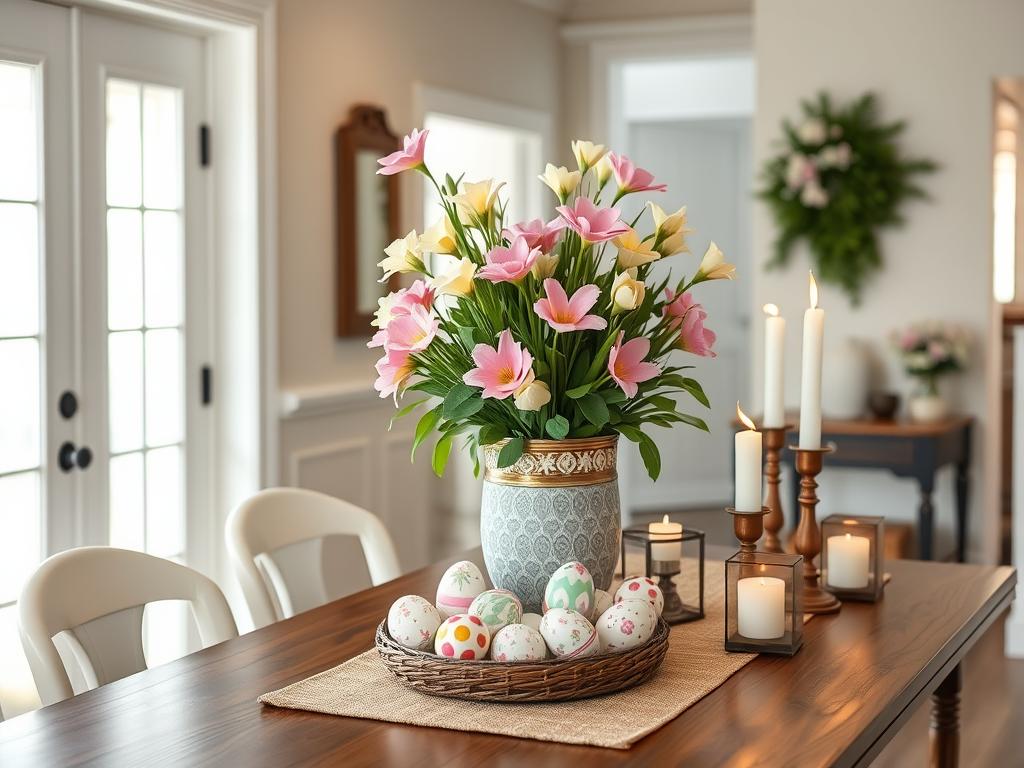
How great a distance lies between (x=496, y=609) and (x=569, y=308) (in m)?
0.43

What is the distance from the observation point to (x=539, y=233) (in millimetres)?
1828

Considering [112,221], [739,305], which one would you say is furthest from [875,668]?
[739,305]

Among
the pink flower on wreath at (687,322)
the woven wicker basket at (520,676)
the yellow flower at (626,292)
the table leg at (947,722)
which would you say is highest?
the yellow flower at (626,292)

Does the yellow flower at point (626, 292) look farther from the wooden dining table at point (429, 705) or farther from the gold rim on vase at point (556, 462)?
the wooden dining table at point (429, 705)

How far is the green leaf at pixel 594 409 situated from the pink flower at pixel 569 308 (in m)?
0.12

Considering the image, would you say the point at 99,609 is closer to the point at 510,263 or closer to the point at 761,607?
the point at 510,263

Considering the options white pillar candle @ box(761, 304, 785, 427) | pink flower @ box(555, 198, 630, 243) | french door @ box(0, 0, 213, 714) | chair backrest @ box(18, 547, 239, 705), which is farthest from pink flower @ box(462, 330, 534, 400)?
french door @ box(0, 0, 213, 714)

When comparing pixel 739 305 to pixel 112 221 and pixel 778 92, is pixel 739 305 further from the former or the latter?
pixel 112 221

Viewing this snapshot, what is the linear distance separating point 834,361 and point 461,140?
217 centimetres

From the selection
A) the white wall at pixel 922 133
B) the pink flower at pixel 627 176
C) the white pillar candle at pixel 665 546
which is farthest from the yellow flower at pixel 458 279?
the white wall at pixel 922 133

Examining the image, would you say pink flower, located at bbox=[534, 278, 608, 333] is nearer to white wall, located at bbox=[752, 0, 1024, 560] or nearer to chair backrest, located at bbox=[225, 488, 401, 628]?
chair backrest, located at bbox=[225, 488, 401, 628]

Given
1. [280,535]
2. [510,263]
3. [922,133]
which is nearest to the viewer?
[510,263]

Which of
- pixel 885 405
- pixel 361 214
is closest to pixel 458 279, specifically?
pixel 361 214

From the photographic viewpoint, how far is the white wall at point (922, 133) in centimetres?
510
